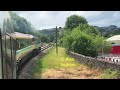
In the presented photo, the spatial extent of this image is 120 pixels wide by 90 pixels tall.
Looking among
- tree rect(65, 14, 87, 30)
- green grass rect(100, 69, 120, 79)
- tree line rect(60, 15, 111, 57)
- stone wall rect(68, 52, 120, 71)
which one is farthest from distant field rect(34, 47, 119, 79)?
tree rect(65, 14, 87, 30)

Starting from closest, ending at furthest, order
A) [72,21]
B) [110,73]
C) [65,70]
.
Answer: [110,73] < [65,70] < [72,21]

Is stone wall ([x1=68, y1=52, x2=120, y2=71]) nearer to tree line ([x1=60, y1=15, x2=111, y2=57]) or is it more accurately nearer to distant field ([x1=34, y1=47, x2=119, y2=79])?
distant field ([x1=34, y1=47, x2=119, y2=79])

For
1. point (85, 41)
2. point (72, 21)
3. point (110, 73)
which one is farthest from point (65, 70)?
point (72, 21)

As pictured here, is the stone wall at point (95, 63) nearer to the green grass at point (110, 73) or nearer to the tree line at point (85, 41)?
the green grass at point (110, 73)

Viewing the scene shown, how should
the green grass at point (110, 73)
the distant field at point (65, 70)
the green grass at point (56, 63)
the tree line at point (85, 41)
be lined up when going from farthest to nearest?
the tree line at point (85, 41), the green grass at point (56, 63), the distant field at point (65, 70), the green grass at point (110, 73)

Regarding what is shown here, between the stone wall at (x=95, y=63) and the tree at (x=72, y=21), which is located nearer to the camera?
the stone wall at (x=95, y=63)

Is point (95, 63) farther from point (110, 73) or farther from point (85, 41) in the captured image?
point (85, 41)

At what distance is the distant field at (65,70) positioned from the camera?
→ 1089cm

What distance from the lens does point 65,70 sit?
1348cm

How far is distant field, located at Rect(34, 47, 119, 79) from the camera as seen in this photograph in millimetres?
10887

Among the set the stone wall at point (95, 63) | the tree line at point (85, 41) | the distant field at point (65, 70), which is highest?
the tree line at point (85, 41)

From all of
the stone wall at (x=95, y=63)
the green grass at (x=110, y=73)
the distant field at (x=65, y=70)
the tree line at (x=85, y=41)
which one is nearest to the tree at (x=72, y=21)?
the tree line at (x=85, y=41)

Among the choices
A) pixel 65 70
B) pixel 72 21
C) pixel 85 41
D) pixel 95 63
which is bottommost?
pixel 65 70

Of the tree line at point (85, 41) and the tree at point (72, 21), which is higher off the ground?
the tree at point (72, 21)
